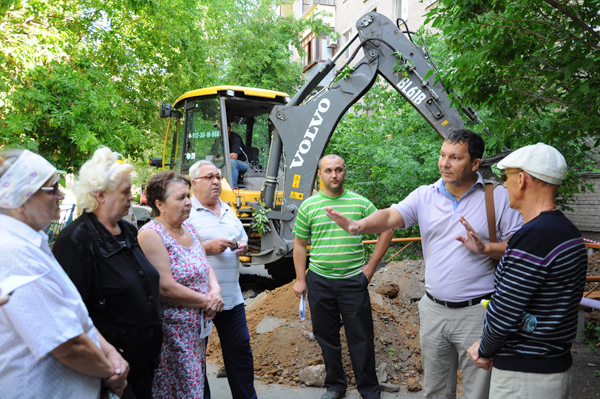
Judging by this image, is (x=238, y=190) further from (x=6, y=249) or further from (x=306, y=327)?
(x=6, y=249)

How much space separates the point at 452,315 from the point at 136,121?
455 inches

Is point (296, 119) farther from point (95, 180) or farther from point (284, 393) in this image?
point (95, 180)

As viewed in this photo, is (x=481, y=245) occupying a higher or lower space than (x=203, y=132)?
lower

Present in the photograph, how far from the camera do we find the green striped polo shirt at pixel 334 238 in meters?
4.13

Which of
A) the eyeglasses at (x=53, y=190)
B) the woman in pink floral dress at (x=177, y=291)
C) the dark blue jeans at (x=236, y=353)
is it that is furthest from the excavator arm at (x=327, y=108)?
the eyeglasses at (x=53, y=190)

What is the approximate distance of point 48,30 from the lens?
28.0ft

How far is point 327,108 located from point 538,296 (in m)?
5.09

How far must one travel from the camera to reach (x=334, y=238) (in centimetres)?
415

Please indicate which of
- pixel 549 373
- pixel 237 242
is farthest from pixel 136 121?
pixel 549 373

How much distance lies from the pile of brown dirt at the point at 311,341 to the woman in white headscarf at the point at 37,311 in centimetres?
329

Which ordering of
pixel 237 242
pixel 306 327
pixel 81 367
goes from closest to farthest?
1. pixel 81 367
2. pixel 237 242
3. pixel 306 327

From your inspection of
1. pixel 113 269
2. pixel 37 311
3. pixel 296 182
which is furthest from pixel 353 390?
pixel 37 311

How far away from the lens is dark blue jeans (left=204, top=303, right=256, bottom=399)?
3637 millimetres

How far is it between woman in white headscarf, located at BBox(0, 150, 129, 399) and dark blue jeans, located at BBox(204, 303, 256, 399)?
1.75 meters
